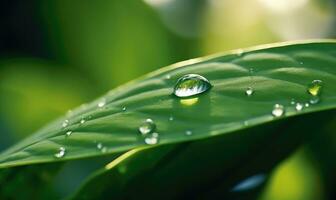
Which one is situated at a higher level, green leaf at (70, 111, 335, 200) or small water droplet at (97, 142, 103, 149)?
green leaf at (70, 111, 335, 200)

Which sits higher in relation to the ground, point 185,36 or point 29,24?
point 29,24

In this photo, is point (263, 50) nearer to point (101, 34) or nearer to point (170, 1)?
point (101, 34)

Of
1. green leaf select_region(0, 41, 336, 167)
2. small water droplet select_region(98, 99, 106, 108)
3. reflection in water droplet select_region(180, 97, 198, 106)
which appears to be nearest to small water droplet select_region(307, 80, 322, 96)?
green leaf select_region(0, 41, 336, 167)

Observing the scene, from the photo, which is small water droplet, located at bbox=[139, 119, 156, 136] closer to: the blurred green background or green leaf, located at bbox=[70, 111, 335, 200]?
green leaf, located at bbox=[70, 111, 335, 200]

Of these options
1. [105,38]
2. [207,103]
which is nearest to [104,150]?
[207,103]

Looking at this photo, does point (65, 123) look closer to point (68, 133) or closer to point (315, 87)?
point (68, 133)

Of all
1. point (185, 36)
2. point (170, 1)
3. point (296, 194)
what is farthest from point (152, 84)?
point (170, 1)
